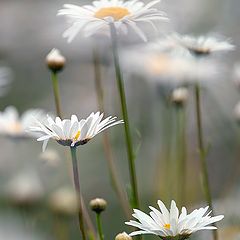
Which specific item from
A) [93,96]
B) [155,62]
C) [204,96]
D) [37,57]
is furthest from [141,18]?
[37,57]

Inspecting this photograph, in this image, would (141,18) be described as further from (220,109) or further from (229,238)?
(220,109)

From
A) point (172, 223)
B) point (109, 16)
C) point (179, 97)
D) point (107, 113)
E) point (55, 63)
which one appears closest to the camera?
point (172, 223)

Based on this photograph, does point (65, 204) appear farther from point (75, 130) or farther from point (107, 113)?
point (75, 130)

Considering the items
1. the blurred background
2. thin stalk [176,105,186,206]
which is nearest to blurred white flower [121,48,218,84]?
the blurred background

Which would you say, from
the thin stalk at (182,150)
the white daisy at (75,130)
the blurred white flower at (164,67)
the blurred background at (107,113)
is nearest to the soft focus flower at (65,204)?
the blurred background at (107,113)

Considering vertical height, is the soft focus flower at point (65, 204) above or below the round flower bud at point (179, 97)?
below

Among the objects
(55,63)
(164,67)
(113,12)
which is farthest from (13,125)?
(164,67)

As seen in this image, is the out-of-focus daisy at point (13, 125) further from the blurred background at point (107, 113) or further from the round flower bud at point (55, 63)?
the round flower bud at point (55, 63)
